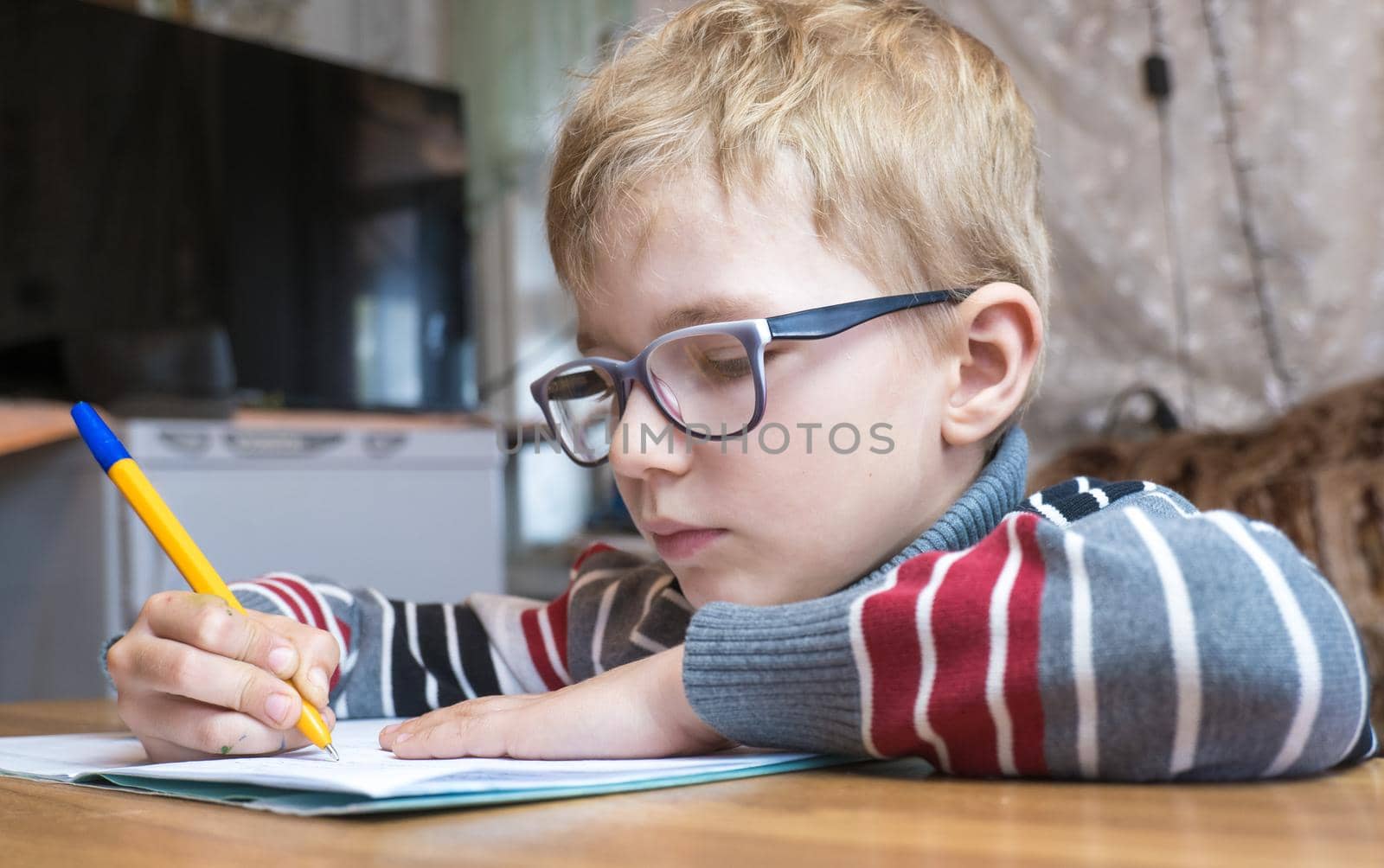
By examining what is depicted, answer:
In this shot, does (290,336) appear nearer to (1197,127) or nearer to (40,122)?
(40,122)

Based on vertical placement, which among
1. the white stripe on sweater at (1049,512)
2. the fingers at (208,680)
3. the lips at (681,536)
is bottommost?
the fingers at (208,680)

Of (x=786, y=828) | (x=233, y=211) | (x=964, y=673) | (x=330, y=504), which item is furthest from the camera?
(x=233, y=211)

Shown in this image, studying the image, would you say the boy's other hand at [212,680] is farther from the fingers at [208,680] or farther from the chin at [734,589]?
the chin at [734,589]

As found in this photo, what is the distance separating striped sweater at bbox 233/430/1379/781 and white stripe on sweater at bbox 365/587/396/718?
389 mm

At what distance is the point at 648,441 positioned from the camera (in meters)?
0.64

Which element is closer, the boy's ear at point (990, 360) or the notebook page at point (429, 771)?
the notebook page at point (429, 771)

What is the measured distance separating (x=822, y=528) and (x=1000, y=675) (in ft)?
0.71

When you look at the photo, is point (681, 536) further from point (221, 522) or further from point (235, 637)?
point (221, 522)

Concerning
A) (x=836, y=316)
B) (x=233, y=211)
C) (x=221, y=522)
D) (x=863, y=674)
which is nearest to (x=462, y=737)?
(x=863, y=674)

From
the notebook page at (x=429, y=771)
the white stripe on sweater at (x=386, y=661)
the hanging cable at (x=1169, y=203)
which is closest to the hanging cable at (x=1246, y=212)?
the hanging cable at (x=1169, y=203)

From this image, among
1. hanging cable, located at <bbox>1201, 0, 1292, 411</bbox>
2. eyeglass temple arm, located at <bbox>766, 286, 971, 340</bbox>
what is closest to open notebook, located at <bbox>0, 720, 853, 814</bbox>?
eyeglass temple arm, located at <bbox>766, 286, 971, 340</bbox>

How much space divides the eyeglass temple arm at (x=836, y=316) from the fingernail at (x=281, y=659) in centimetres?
28

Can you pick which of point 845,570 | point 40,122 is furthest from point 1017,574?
point 40,122

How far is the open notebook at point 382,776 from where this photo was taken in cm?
39
